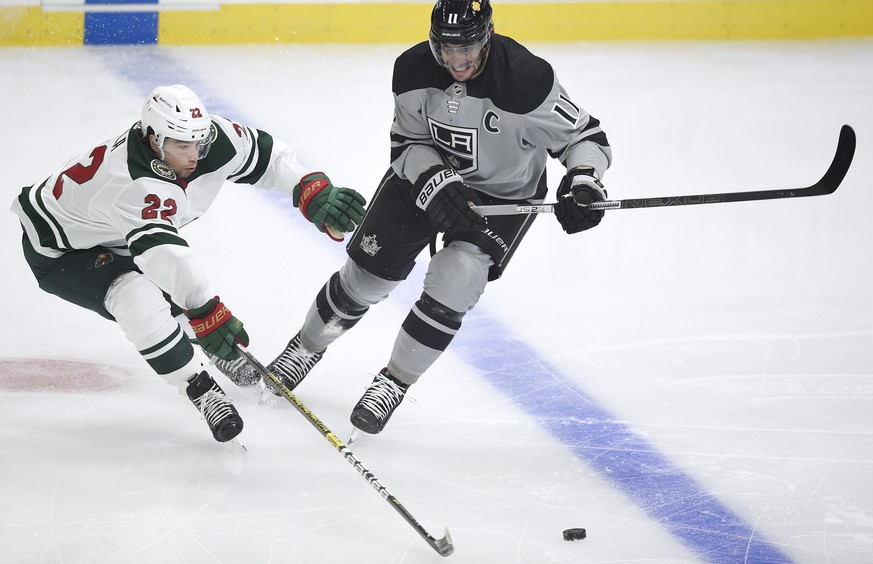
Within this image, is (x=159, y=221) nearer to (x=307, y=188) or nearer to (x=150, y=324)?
(x=150, y=324)

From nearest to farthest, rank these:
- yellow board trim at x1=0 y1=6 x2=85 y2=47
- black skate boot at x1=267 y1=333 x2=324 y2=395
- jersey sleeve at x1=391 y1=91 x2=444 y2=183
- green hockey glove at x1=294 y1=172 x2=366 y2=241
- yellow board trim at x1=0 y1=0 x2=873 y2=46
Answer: jersey sleeve at x1=391 y1=91 x2=444 y2=183, green hockey glove at x1=294 y1=172 x2=366 y2=241, black skate boot at x1=267 y1=333 x2=324 y2=395, yellow board trim at x1=0 y1=6 x2=85 y2=47, yellow board trim at x1=0 y1=0 x2=873 y2=46

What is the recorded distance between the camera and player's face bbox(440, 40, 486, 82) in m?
2.73

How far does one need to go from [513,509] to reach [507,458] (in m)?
0.26

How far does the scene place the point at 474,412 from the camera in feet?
10.4

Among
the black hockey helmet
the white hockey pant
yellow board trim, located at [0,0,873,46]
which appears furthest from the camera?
yellow board trim, located at [0,0,873,46]

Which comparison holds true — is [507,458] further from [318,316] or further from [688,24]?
[688,24]

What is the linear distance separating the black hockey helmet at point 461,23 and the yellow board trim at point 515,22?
3523mm

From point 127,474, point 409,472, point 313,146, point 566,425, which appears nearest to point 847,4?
point 313,146

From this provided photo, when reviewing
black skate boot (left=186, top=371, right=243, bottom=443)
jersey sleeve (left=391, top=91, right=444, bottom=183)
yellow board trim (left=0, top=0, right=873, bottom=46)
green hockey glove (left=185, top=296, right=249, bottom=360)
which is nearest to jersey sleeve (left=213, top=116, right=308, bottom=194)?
jersey sleeve (left=391, top=91, right=444, bottom=183)

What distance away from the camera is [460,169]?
2.99 metres

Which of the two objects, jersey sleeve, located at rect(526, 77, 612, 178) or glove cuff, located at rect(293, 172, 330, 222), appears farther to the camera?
glove cuff, located at rect(293, 172, 330, 222)

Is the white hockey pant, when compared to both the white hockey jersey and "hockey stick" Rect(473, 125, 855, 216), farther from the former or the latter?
"hockey stick" Rect(473, 125, 855, 216)

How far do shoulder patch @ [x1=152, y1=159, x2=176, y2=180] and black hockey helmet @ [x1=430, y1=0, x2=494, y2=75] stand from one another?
28.8 inches

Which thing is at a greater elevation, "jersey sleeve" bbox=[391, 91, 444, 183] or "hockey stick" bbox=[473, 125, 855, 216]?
"jersey sleeve" bbox=[391, 91, 444, 183]
